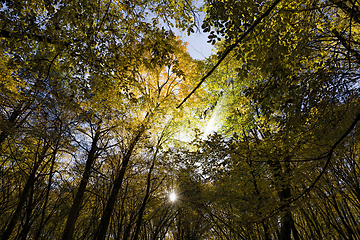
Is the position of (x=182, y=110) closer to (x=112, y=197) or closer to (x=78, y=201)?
(x=112, y=197)

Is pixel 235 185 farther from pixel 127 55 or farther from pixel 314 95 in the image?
pixel 127 55

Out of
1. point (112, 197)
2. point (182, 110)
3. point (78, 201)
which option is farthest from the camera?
point (182, 110)

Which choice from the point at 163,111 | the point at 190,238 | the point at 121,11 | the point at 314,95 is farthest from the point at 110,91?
the point at 190,238

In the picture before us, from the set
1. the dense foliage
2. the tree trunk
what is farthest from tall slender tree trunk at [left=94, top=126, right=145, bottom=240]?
the tree trunk

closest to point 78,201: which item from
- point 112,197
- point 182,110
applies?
point 112,197

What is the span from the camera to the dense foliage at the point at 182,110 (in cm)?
315

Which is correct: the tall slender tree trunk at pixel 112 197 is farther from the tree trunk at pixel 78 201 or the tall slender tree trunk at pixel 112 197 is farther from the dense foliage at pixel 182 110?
the tree trunk at pixel 78 201

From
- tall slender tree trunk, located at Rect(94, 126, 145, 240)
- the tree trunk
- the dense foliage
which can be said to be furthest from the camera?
the tree trunk

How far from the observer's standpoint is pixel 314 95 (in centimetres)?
308

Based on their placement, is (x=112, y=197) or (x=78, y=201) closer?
(x=112, y=197)

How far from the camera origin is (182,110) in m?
7.33

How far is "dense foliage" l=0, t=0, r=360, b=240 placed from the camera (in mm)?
3148

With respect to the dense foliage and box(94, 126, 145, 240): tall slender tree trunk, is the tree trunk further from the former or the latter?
box(94, 126, 145, 240): tall slender tree trunk

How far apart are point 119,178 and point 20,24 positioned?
5.03m
